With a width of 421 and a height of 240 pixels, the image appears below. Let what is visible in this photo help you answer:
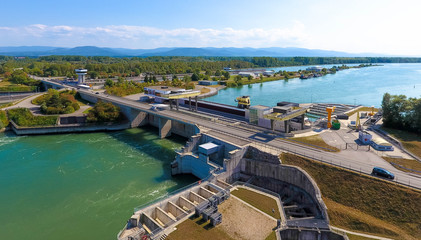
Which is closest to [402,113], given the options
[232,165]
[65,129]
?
[232,165]

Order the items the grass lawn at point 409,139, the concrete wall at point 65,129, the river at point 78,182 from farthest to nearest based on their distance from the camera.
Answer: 1. the concrete wall at point 65,129
2. the grass lawn at point 409,139
3. the river at point 78,182

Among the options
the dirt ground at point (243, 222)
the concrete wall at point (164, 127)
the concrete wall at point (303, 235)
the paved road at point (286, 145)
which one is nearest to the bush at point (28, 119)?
the concrete wall at point (164, 127)

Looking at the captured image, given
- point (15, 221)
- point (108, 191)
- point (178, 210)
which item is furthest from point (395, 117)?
point (15, 221)

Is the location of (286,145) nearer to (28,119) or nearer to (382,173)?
(382,173)

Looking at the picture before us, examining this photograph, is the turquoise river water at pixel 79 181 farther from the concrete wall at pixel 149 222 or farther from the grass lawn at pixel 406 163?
the grass lawn at pixel 406 163

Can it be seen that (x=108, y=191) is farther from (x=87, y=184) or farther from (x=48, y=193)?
(x=48, y=193)

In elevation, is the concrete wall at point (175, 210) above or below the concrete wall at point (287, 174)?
below

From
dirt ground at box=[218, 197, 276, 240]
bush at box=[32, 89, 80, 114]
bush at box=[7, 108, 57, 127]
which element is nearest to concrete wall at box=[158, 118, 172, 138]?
bush at box=[7, 108, 57, 127]
